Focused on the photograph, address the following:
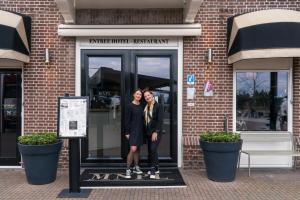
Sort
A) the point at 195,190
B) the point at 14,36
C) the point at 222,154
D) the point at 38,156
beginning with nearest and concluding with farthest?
the point at 195,190, the point at 38,156, the point at 222,154, the point at 14,36

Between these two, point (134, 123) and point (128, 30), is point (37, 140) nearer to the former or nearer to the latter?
point (134, 123)

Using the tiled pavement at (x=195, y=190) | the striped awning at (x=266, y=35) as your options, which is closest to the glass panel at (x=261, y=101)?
the striped awning at (x=266, y=35)

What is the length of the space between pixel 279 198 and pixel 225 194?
95cm

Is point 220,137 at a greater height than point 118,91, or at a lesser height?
lesser

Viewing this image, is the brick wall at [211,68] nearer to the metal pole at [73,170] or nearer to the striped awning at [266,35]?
the striped awning at [266,35]

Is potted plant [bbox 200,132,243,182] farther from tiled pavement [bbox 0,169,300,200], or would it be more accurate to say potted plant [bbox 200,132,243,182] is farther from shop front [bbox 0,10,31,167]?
shop front [bbox 0,10,31,167]

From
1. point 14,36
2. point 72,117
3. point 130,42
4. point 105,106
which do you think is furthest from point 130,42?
point 72,117

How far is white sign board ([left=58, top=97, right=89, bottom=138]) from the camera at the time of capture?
7.20m

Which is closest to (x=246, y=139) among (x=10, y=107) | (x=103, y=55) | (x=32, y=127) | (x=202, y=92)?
(x=202, y=92)

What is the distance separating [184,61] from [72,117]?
130 inches

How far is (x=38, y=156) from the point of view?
773 cm

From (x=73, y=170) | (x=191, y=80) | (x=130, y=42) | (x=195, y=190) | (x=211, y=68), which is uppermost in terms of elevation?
(x=130, y=42)

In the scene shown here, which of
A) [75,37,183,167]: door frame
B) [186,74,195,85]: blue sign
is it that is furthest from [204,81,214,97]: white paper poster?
[75,37,183,167]: door frame

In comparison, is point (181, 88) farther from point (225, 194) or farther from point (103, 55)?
point (225, 194)
